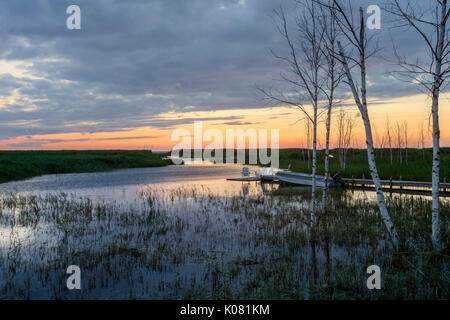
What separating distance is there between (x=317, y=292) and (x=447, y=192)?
72.6 feet

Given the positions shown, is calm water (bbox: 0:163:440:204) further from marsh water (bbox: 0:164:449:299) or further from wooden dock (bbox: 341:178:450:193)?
marsh water (bbox: 0:164:449:299)

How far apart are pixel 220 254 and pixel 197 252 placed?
30.7 inches

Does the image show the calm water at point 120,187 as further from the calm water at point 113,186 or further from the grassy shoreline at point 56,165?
the grassy shoreline at point 56,165

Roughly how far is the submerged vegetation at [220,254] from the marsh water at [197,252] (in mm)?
35

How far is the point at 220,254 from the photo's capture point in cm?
1031

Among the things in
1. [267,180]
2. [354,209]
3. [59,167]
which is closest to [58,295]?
[354,209]


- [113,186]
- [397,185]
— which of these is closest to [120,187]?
[113,186]

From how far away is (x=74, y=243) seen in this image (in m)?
11.5

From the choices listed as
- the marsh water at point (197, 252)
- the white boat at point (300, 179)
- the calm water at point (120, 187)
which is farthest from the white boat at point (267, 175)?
the marsh water at point (197, 252)

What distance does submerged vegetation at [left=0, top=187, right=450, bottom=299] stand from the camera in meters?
7.28

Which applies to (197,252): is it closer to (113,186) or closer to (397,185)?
(397,185)

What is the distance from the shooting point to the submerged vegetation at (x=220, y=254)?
728cm

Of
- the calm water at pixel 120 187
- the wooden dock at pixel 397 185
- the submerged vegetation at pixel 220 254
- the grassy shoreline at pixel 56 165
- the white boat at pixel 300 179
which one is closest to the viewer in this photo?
the submerged vegetation at pixel 220 254

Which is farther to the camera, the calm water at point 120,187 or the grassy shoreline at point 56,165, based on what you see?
the grassy shoreline at point 56,165
